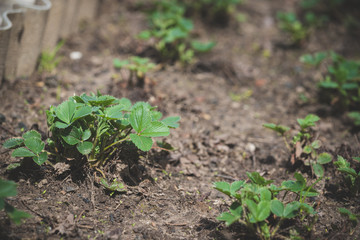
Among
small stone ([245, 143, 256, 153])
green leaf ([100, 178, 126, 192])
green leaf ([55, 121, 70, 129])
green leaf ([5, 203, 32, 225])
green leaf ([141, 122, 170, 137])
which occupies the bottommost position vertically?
green leaf ([100, 178, 126, 192])

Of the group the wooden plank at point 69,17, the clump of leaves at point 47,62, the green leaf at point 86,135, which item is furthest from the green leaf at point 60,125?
the wooden plank at point 69,17

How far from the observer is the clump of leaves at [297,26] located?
150 inches

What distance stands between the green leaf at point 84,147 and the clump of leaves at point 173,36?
5.70ft

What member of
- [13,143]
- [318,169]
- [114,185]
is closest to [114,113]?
[114,185]

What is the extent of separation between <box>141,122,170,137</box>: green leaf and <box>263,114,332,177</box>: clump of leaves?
2.54 feet

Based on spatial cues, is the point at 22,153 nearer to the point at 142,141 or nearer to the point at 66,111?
the point at 66,111

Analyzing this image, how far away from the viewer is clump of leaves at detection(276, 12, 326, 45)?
12.5ft

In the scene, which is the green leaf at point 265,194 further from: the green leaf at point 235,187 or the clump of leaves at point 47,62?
the clump of leaves at point 47,62

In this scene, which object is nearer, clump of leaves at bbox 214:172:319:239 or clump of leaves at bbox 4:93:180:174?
clump of leaves at bbox 214:172:319:239

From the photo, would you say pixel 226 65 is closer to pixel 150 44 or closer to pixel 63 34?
pixel 150 44

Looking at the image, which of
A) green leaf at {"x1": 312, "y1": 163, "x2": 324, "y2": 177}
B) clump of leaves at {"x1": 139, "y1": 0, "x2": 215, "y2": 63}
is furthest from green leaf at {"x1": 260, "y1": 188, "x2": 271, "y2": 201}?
clump of leaves at {"x1": 139, "y1": 0, "x2": 215, "y2": 63}

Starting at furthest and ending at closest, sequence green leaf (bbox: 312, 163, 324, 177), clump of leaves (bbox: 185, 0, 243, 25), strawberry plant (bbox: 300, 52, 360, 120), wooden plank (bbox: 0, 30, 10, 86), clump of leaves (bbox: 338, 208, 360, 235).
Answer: clump of leaves (bbox: 185, 0, 243, 25) → strawberry plant (bbox: 300, 52, 360, 120) → wooden plank (bbox: 0, 30, 10, 86) → green leaf (bbox: 312, 163, 324, 177) → clump of leaves (bbox: 338, 208, 360, 235)

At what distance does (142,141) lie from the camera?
1.73 meters

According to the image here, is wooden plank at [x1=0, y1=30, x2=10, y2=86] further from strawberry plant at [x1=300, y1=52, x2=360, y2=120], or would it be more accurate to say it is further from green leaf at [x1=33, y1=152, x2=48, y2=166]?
strawberry plant at [x1=300, y1=52, x2=360, y2=120]
